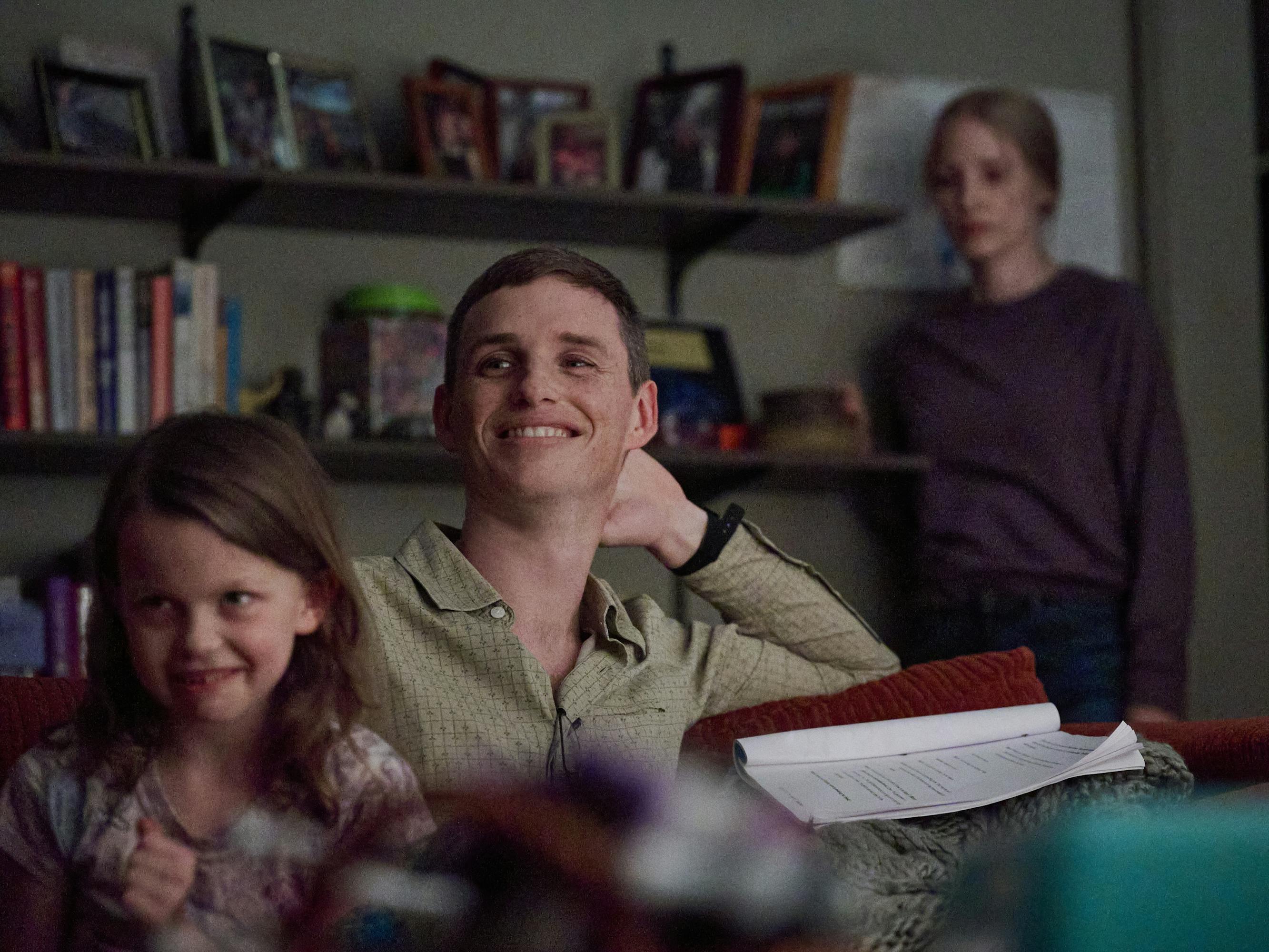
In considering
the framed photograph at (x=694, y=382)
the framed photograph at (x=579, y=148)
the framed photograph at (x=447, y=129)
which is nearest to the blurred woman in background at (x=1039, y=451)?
the framed photograph at (x=694, y=382)

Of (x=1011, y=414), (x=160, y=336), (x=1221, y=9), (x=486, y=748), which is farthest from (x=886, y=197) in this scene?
(x=486, y=748)

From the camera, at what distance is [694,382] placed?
7.92 ft

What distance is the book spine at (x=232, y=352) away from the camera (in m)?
2.14

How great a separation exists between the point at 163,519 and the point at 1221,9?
271 centimetres

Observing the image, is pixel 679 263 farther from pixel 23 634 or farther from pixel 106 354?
pixel 23 634

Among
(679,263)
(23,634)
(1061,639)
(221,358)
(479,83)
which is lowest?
(1061,639)

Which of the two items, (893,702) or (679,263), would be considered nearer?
(893,702)

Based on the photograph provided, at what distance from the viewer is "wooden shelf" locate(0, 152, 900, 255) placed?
6.89ft

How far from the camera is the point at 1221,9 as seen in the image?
2.77 metres

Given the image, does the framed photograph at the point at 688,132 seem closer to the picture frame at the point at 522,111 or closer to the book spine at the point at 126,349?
the picture frame at the point at 522,111

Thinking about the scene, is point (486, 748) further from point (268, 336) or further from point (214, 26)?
point (214, 26)

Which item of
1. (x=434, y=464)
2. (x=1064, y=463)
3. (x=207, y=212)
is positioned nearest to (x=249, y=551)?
(x=434, y=464)

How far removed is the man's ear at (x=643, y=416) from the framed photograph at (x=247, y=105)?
1.33 m

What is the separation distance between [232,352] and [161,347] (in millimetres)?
106
